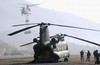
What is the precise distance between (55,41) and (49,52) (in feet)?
5.27

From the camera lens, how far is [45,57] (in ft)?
126

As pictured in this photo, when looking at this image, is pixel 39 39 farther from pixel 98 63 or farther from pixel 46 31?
pixel 98 63

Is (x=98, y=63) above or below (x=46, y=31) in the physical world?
below

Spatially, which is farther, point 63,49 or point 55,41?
point 63,49

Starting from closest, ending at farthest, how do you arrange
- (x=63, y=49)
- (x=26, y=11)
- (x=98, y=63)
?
(x=98, y=63) → (x=63, y=49) → (x=26, y=11)

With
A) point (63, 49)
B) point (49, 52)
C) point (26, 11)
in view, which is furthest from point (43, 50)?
point (26, 11)

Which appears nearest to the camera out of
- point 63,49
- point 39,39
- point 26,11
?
point 39,39

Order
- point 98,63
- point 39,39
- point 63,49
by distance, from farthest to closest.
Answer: point 63,49, point 39,39, point 98,63

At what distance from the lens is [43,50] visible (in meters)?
38.3

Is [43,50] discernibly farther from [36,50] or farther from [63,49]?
[63,49]

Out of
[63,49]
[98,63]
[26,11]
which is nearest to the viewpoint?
[98,63]

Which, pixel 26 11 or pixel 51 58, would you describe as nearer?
pixel 51 58

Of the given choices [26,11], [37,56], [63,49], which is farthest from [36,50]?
[26,11]

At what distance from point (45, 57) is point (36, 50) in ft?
4.79
